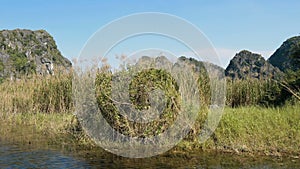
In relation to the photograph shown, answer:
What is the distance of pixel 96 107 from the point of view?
26.1 feet

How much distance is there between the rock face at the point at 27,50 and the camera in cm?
6128

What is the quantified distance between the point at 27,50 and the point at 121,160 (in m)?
69.1

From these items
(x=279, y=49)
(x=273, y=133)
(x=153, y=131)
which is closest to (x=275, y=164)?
(x=273, y=133)

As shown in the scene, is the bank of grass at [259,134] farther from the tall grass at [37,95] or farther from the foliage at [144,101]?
the tall grass at [37,95]

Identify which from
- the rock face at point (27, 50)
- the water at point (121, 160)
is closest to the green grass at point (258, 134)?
the water at point (121, 160)

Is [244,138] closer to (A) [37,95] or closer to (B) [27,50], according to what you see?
(A) [37,95]

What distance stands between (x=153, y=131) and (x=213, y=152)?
4.33 ft

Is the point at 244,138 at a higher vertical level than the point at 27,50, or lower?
lower

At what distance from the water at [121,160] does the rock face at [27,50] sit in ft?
172

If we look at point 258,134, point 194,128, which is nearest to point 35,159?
point 194,128

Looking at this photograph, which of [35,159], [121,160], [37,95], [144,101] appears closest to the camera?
[121,160]

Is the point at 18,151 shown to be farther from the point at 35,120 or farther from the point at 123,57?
the point at 35,120

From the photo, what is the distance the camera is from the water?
636 centimetres

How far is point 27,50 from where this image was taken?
234ft
